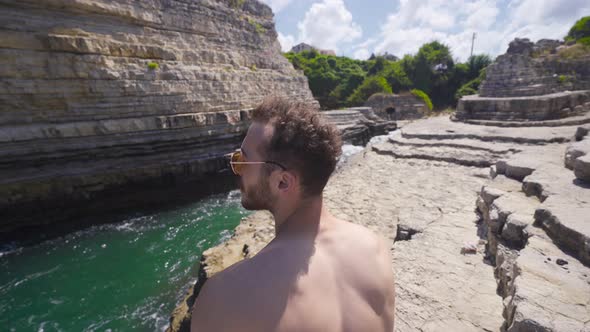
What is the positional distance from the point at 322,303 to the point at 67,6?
8.69 meters

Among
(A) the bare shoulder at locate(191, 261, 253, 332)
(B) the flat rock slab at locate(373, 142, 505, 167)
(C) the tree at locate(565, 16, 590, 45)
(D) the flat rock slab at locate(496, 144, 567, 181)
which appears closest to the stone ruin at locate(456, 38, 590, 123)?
(B) the flat rock slab at locate(373, 142, 505, 167)

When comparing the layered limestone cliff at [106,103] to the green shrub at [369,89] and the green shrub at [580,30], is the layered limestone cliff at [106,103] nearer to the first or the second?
the green shrub at [369,89]

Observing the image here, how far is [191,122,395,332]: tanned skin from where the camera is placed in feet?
2.71

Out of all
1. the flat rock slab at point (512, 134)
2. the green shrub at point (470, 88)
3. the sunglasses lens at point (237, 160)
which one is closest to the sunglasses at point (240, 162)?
the sunglasses lens at point (237, 160)

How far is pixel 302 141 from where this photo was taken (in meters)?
1.08

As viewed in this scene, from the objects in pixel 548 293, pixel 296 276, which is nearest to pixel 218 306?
pixel 296 276

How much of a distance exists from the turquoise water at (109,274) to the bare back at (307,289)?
3.38 metres

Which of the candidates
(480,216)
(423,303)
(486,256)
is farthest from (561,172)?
(423,303)

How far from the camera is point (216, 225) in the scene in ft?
20.5

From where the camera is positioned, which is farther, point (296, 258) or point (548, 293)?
point (548, 293)

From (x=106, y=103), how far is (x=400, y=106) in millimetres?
21298

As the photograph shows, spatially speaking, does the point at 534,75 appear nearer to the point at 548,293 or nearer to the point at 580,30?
the point at 580,30

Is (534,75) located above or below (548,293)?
above

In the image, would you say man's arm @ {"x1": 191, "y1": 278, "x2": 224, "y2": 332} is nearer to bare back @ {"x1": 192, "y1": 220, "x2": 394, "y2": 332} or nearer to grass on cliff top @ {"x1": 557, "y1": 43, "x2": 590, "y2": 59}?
bare back @ {"x1": 192, "y1": 220, "x2": 394, "y2": 332}
